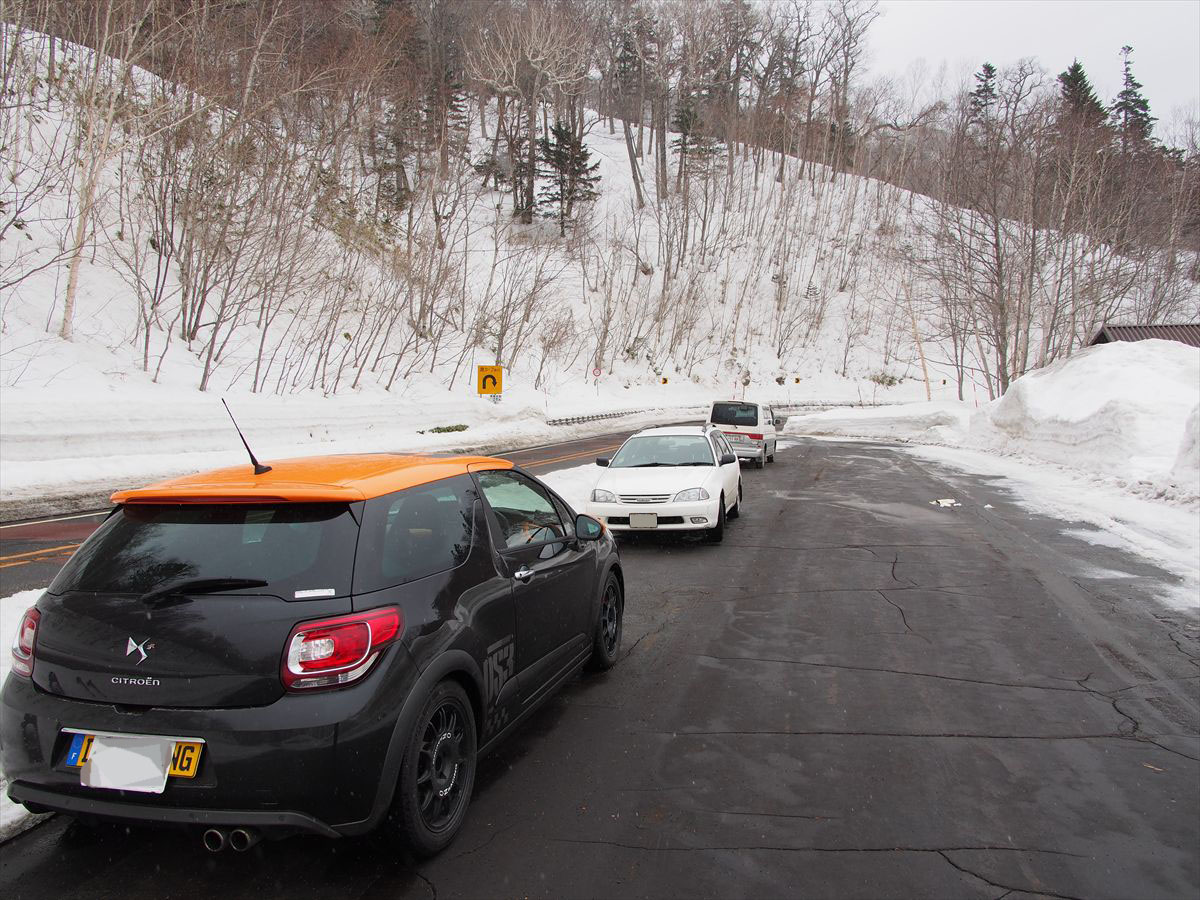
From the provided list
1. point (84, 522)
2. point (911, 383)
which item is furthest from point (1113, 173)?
point (84, 522)

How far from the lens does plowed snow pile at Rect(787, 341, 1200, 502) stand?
14.7m

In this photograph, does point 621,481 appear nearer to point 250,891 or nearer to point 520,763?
point 520,763

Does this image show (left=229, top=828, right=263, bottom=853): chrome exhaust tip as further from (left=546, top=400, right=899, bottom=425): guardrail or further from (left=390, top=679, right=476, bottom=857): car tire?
(left=546, top=400, right=899, bottom=425): guardrail

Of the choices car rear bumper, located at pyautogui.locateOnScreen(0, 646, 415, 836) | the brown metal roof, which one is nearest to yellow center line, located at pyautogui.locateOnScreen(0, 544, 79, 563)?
car rear bumper, located at pyautogui.locateOnScreen(0, 646, 415, 836)

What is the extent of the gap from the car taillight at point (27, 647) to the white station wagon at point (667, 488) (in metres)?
7.37

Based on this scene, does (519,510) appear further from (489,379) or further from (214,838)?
(489,379)

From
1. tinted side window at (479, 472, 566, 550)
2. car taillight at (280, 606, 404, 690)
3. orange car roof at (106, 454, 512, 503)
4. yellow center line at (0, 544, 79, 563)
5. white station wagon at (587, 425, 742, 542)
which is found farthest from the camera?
white station wagon at (587, 425, 742, 542)

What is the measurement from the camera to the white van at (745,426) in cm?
2106

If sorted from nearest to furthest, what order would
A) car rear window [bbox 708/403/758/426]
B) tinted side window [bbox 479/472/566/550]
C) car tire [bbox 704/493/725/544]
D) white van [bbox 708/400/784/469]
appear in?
tinted side window [bbox 479/472/566/550]
car tire [bbox 704/493/725/544]
white van [bbox 708/400/784/469]
car rear window [bbox 708/403/758/426]

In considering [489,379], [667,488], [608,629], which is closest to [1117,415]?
[667,488]

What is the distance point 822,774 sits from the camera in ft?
13.3

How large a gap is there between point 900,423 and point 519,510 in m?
36.8

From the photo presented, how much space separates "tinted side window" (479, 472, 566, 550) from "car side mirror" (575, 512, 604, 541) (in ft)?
0.49

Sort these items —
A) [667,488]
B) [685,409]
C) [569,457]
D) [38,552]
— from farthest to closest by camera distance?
[685,409] → [569,457] → [667,488] → [38,552]
